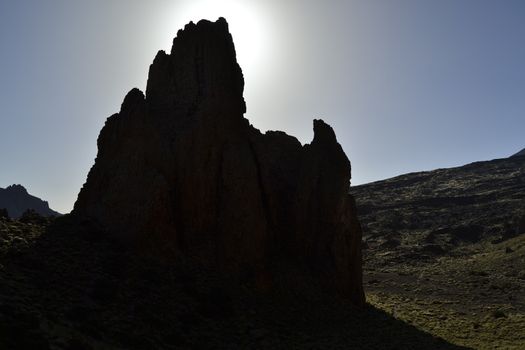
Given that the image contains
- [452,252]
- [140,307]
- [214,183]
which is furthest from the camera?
[452,252]

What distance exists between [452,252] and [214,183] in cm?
6456

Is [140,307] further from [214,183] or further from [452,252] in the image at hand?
[452,252]

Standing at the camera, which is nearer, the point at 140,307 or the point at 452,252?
the point at 140,307

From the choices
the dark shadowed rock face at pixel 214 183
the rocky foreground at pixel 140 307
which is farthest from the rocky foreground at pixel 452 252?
the dark shadowed rock face at pixel 214 183

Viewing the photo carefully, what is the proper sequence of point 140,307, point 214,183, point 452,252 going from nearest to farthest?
point 140,307 → point 214,183 → point 452,252

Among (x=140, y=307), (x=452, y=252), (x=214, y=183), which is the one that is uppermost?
(x=214, y=183)

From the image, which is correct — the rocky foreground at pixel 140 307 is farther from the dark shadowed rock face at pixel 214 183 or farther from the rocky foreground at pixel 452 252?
the rocky foreground at pixel 452 252

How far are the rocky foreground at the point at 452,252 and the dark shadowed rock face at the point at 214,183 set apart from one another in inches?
402

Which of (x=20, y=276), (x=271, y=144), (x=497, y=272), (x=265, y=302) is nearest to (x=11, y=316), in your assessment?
(x=20, y=276)

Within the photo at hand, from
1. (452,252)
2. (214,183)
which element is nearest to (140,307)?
(214,183)

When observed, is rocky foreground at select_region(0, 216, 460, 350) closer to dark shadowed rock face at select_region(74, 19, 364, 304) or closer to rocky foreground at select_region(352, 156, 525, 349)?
dark shadowed rock face at select_region(74, 19, 364, 304)

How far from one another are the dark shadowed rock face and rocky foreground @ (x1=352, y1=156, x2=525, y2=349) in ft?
33.5

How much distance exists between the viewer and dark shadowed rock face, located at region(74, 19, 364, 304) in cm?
3331

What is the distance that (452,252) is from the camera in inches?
3420
